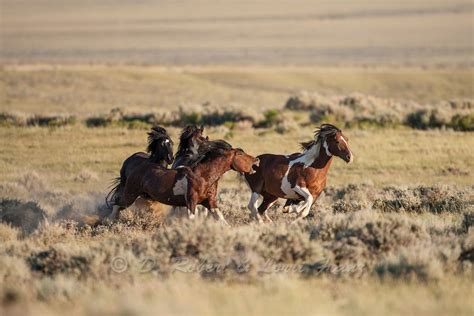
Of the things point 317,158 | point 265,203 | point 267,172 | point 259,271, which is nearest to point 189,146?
point 267,172

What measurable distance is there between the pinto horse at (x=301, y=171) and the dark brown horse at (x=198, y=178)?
0.54 m

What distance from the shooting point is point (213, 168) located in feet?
42.5

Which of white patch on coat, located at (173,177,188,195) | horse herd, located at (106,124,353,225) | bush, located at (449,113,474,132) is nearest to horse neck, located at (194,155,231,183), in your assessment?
horse herd, located at (106,124,353,225)

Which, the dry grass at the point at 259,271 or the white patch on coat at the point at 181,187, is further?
the white patch on coat at the point at 181,187

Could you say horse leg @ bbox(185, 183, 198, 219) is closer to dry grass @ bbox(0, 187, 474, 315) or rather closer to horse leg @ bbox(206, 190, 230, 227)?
horse leg @ bbox(206, 190, 230, 227)

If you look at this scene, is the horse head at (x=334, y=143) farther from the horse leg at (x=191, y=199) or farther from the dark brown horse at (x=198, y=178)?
the horse leg at (x=191, y=199)

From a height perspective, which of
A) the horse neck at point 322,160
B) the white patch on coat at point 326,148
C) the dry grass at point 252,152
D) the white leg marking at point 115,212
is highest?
the white patch on coat at point 326,148

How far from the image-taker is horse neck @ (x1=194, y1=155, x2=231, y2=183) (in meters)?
12.9

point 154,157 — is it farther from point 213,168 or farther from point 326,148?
point 326,148

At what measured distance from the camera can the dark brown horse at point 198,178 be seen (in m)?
12.8

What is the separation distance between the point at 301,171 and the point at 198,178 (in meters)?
1.71

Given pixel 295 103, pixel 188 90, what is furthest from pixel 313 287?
pixel 188 90

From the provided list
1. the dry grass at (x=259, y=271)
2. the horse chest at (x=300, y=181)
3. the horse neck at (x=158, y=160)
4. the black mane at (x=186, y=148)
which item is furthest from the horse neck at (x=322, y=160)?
the horse neck at (x=158, y=160)

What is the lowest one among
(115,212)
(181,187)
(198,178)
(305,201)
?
(115,212)
